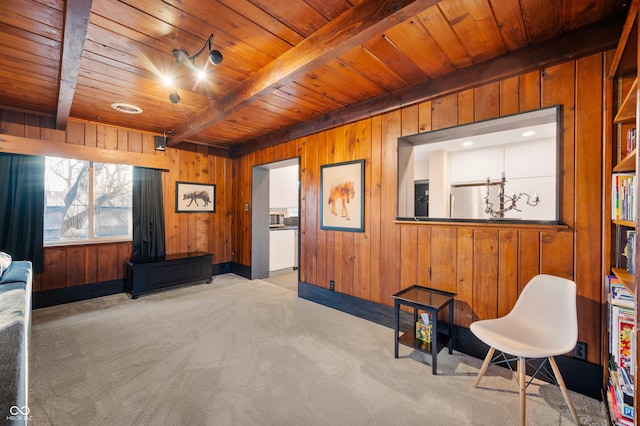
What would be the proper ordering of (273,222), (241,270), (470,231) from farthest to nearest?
(273,222), (241,270), (470,231)

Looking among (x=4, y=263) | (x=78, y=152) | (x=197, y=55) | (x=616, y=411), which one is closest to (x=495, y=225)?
(x=616, y=411)

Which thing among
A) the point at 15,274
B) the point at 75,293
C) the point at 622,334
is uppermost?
the point at 15,274

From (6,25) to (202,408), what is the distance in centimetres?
283

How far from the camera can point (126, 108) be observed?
10.8 ft

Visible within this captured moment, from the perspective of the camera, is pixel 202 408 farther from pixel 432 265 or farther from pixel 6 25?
pixel 6 25

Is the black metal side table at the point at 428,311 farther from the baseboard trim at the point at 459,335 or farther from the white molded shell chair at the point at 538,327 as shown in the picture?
the white molded shell chair at the point at 538,327


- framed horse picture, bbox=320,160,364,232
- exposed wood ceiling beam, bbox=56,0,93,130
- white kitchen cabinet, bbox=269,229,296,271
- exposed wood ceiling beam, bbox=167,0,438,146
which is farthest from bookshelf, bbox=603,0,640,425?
white kitchen cabinet, bbox=269,229,296,271

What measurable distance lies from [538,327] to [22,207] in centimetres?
533

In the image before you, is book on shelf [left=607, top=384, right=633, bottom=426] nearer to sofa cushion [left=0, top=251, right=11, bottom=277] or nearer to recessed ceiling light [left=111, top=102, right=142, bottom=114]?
sofa cushion [left=0, top=251, right=11, bottom=277]

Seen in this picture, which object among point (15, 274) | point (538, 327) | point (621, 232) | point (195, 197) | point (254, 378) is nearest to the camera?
point (621, 232)

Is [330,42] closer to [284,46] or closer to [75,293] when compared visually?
[284,46]

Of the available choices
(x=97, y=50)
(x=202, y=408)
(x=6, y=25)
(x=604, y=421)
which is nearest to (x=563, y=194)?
(x=604, y=421)

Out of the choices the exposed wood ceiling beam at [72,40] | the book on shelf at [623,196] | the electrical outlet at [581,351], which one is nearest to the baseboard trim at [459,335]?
the electrical outlet at [581,351]

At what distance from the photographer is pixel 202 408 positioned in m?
1.69
